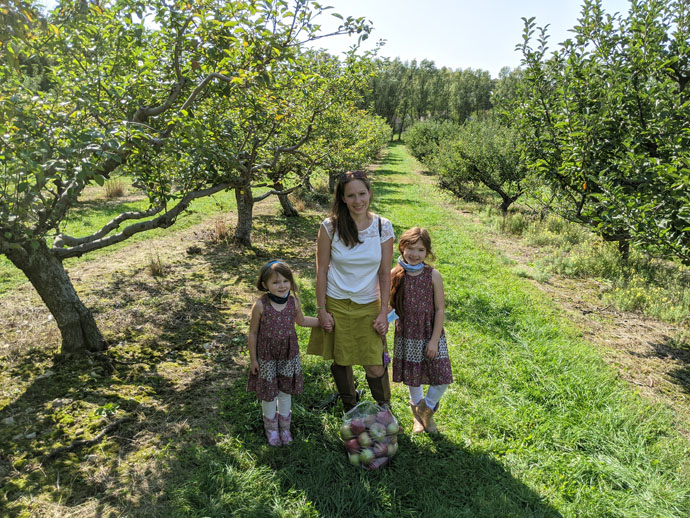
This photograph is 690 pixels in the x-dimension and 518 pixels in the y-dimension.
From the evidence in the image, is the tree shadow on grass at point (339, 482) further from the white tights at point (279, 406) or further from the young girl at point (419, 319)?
the young girl at point (419, 319)

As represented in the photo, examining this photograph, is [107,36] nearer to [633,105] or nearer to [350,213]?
[350,213]

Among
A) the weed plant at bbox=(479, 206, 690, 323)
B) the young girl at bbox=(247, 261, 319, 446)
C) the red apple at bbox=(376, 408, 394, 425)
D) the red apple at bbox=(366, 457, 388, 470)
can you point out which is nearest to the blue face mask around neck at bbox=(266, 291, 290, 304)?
the young girl at bbox=(247, 261, 319, 446)

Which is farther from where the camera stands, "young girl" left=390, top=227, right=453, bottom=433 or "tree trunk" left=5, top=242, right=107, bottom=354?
"tree trunk" left=5, top=242, right=107, bottom=354

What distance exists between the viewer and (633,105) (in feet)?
16.7

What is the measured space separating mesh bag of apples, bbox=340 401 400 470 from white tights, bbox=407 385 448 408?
454mm

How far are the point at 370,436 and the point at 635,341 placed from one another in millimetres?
4767

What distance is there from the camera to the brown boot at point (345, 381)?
329 cm

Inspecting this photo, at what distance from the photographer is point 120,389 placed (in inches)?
158

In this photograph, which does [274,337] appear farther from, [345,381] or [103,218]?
[103,218]

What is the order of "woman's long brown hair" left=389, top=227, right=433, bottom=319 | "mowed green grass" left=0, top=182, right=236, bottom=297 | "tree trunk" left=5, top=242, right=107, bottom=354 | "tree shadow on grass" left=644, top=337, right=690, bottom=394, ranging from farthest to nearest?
"mowed green grass" left=0, top=182, right=236, bottom=297 → "tree shadow on grass" left=644, top=337, right=690, bottom=394 → "tree trunk" left=5, top=242, right=107, bottom=354 → "woman's long brown hair" left=389, top=227, right=433, bottom=319

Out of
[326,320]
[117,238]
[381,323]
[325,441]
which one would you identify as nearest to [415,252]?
[381,323]

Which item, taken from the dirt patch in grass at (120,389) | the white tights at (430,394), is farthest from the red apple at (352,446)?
the dirt patch in grass at (120,389)

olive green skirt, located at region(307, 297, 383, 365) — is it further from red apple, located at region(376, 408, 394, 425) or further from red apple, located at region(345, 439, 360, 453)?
red apple, located at region(345, 439, 360, 453)

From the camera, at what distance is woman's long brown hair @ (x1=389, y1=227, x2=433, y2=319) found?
3.13 metres
